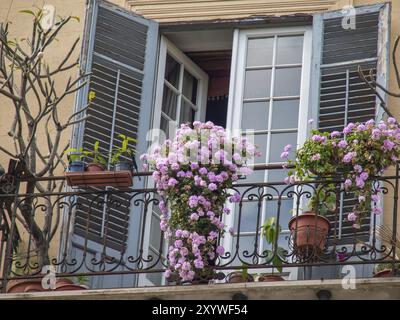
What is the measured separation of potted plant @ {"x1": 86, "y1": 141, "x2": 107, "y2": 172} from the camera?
13.9 m

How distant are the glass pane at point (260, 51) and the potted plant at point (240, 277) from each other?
7.51ft

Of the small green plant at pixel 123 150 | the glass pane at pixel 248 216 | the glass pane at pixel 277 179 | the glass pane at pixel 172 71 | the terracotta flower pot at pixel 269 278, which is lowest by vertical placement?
the terracotta flower pot at pixel 269 278

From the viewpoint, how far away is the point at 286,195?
46.5ft

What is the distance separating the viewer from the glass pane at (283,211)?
14.3 meters

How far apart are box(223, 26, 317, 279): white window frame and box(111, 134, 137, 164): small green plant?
800 mm

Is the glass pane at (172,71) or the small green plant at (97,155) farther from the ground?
the glass pane at (172,71)

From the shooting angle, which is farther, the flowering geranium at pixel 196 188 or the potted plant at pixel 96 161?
the potted plant at pixel 96 161

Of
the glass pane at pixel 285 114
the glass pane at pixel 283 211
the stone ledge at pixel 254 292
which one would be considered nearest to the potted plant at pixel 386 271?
the stone ledge at pixel 254 292

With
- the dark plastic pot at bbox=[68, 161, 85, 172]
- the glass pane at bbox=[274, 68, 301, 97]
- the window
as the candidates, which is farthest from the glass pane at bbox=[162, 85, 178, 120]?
the dark plastic pot at bbox=[68, 161, 85, 172]

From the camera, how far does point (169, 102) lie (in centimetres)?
→ 1540

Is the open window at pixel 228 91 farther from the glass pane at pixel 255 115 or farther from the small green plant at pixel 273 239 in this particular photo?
the small green plant at pixel 273 239

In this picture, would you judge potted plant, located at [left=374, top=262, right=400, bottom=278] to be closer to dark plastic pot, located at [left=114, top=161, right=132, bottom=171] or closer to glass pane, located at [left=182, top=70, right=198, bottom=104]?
dark plastic pot, located at [left=114, top=161, right=132, bottom=171]

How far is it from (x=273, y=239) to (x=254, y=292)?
2.50 ft
